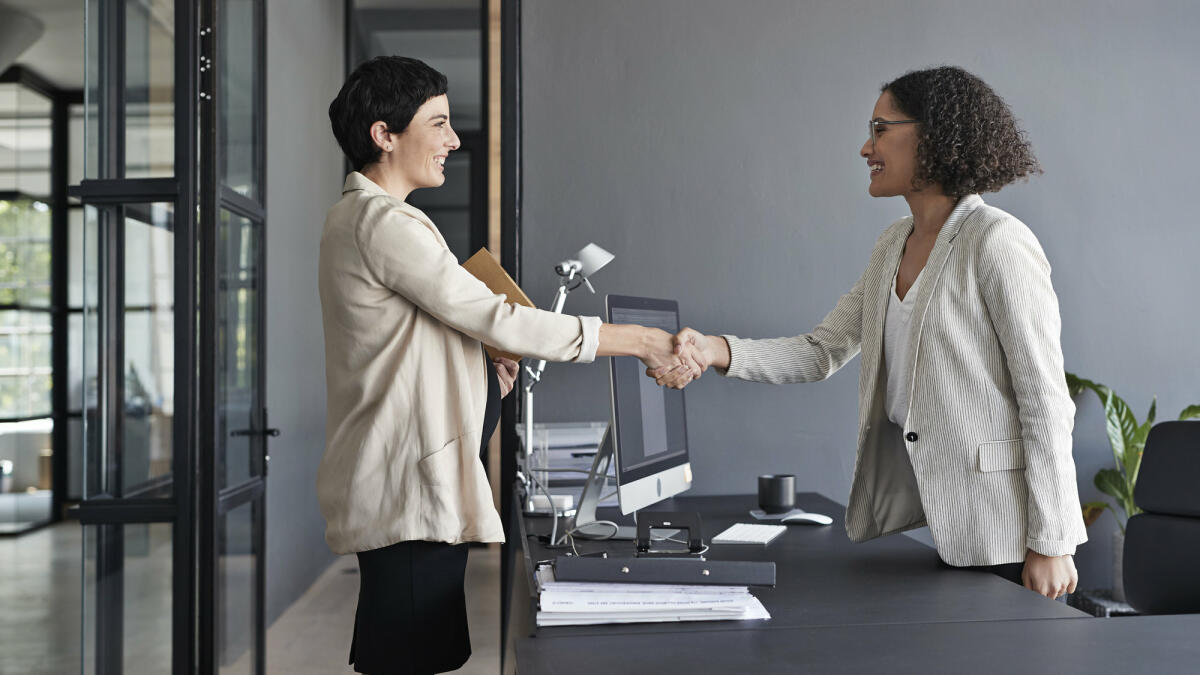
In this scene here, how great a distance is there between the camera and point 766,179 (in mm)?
2973

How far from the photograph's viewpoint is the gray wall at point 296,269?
4.18 m

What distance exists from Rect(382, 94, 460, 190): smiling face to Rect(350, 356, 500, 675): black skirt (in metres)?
0.70

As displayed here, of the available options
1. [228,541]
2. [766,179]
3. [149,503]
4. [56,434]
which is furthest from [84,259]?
[766,179]

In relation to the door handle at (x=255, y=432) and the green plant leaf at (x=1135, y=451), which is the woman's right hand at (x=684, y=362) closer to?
the door handle at (x=255, y=432)

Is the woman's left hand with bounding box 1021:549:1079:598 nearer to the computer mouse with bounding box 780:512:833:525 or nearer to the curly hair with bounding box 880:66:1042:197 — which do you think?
the computer mouse with bounding box 780:512:833:525

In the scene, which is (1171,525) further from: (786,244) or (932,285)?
(786,244)

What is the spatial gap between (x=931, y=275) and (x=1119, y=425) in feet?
5.33

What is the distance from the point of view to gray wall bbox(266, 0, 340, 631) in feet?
13.7

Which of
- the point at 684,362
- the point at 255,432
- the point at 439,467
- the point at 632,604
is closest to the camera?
the point at 632,604

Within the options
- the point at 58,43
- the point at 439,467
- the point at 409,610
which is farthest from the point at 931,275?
the point at 58,43

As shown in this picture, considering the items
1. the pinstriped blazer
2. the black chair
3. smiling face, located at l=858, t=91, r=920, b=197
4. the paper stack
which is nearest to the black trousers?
the paper stack

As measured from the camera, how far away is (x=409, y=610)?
1616 mm

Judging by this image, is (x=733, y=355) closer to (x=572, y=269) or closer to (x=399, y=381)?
(x=572, y=269)

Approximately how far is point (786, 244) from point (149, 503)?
6.77ft
